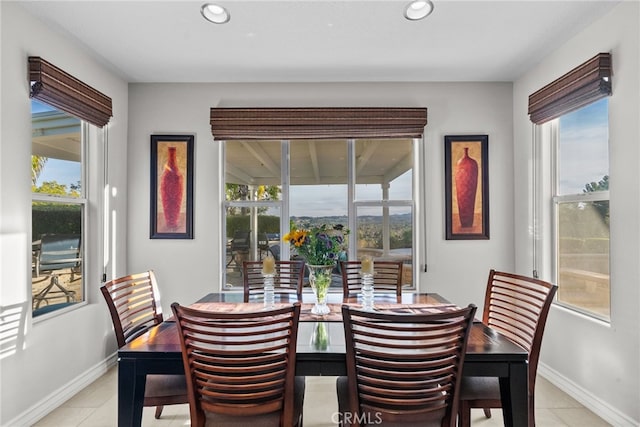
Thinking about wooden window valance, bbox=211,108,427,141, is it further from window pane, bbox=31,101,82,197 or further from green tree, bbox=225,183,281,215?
window pane, bbox=31,101,82,197

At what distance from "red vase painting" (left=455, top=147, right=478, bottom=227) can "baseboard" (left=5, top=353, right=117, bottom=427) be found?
11.1ft

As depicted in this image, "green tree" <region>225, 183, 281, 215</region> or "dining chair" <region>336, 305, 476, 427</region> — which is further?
"green tree" <region>225, 183, 281, 215</region>

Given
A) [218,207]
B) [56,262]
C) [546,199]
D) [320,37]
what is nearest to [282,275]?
[218,207]

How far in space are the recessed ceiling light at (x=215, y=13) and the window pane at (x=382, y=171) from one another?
66.6 inches

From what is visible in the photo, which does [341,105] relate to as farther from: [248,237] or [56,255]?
[56,255]

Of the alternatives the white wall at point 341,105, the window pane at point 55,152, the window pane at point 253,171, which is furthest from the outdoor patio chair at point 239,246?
the window pane at point 55,152

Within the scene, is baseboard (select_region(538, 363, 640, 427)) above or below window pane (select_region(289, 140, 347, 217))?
below

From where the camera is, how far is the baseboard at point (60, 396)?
2.31 m

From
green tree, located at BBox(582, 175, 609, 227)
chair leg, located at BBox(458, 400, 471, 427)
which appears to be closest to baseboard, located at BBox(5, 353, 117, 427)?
chair leg, located at BBox(458, 400, 471, 427)

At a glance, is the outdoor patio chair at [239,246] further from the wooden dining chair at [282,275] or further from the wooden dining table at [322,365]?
the wooden dining table at [322,365]

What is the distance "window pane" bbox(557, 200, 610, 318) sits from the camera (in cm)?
256

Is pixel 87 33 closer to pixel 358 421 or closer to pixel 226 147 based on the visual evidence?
pixel 226 147

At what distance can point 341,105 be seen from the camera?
3.56 m

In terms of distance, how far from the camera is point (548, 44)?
284cm
